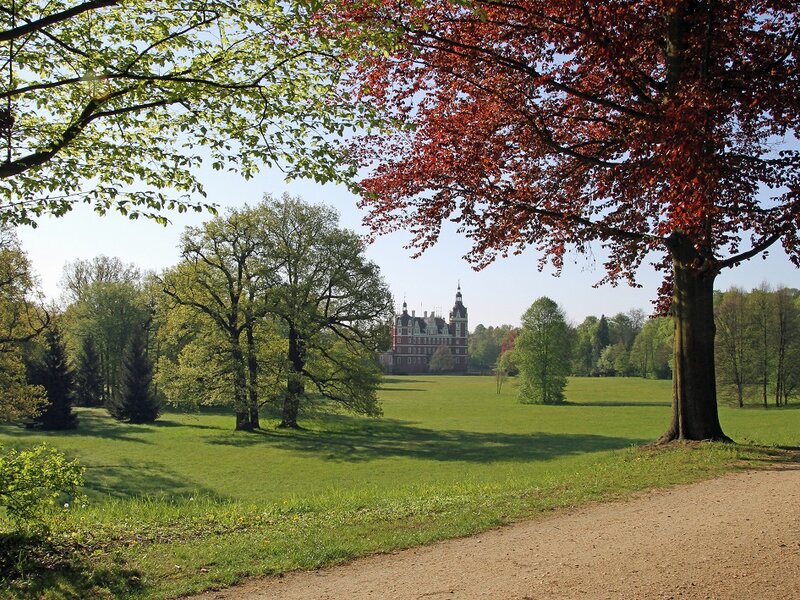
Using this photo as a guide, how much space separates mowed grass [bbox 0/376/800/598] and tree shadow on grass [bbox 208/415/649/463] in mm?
118

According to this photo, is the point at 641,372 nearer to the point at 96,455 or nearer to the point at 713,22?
the point at 96,455

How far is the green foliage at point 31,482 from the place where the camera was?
252 inches

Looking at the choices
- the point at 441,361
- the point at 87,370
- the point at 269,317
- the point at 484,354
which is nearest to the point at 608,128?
the point at 269,317

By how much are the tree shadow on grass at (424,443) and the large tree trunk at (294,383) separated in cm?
138

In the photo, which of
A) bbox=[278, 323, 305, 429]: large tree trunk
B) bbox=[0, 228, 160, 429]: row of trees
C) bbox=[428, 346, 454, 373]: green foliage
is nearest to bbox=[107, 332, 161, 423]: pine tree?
bbox=[0, 228, 160, 429]: row of trees

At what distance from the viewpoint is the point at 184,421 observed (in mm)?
44250

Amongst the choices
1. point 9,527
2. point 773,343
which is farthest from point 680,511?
point 773,343

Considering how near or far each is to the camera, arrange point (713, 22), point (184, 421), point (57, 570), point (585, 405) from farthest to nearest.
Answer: point (585, 405), point (184, 421), point (713, 22), point (57, 570)

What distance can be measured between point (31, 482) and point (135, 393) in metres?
39.6

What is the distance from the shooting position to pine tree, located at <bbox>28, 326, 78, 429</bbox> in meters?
37.2

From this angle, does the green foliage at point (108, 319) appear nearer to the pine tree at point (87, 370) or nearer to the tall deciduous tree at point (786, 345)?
the pine tree at point (87, 370)

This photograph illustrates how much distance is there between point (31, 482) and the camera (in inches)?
258

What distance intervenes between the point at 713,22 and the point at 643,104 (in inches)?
62.3

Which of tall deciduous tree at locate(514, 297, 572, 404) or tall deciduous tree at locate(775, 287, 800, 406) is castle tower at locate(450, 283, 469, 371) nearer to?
tall deciduous tree at locate(514, 297, 572, 404)
